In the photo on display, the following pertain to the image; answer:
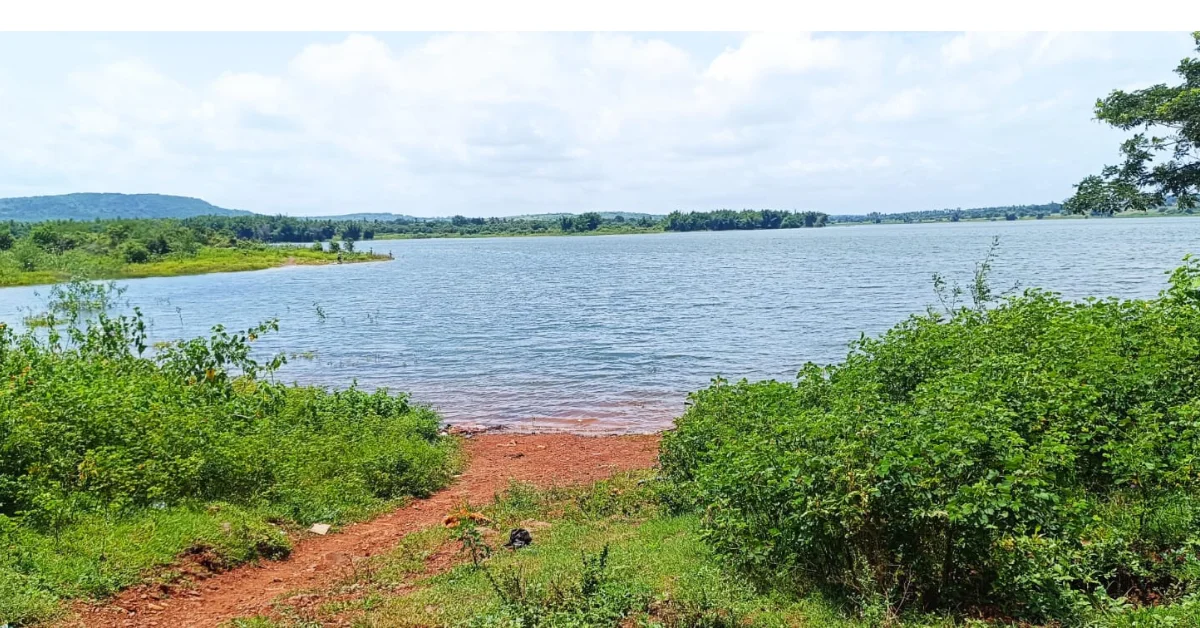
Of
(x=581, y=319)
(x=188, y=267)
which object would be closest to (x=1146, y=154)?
(x=581, y=319)

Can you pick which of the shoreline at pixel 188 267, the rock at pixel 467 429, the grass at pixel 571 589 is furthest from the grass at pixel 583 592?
the shoreline at pixel 188 267

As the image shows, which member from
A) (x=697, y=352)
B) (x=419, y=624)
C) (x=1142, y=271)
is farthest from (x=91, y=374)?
(x=1142, y=271)

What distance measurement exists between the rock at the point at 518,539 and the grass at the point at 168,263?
60503 mm

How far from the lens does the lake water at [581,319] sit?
25.0 m

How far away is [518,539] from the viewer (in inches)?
389

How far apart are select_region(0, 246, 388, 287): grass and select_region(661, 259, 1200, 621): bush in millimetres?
64565

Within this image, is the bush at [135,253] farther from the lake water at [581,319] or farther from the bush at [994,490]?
the bush at [994,490]

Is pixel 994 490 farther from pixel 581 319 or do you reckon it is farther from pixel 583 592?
pixel 581 319

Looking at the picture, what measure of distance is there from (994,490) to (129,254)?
346ft

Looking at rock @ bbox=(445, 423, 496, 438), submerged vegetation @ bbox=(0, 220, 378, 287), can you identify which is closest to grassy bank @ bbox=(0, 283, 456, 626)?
Result: rock @ bbox=(445, 423, 496, 438)

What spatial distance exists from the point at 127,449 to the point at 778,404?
8980mm

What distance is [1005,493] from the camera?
5.71m

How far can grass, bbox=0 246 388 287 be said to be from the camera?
70.5 m

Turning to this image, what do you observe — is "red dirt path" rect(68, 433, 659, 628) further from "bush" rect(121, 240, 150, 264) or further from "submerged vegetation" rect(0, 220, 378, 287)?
"bush" rect(121, 240, 150, 264)
